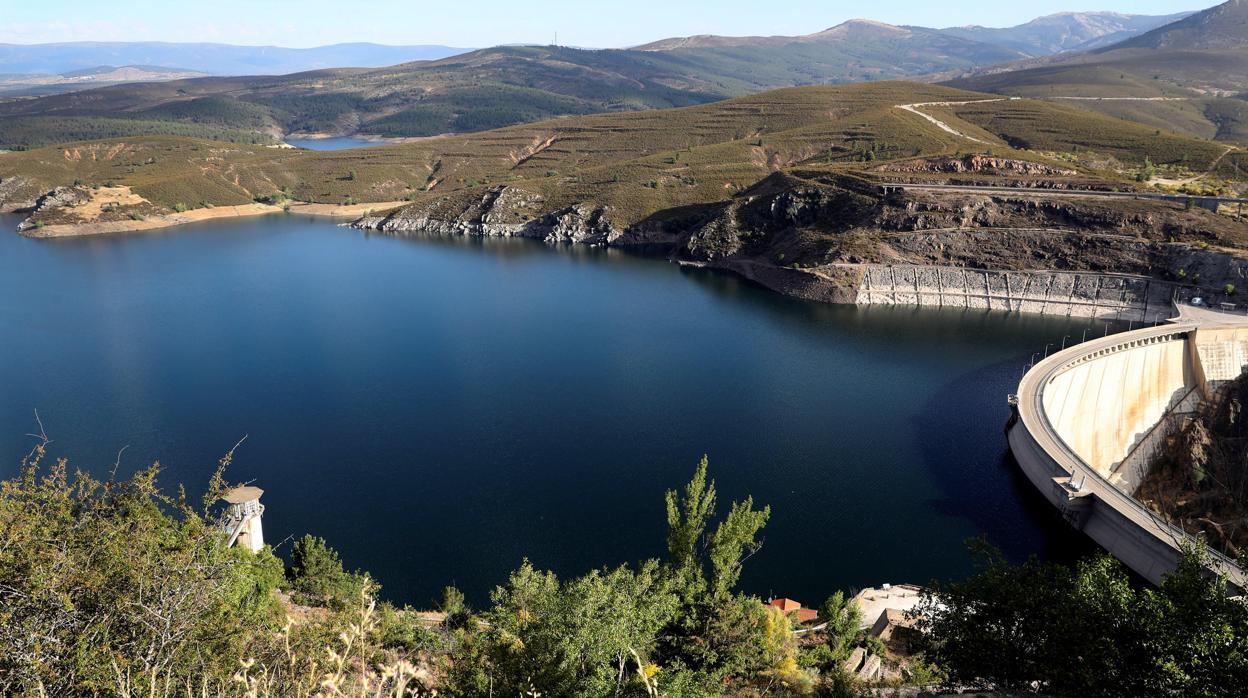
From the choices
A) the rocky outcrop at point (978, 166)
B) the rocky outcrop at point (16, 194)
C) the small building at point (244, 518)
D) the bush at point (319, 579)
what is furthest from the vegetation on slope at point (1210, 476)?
the rocky outcrop at point (16, 194)

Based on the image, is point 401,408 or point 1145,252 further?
point 1145,252

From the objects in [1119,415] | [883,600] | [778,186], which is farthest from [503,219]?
[883,600]

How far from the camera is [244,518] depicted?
32.7m

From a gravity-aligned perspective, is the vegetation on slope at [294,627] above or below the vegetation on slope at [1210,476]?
above

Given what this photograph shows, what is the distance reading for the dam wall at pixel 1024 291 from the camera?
276ft

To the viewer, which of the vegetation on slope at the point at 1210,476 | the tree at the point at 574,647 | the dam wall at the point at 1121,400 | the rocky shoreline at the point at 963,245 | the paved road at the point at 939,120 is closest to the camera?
the tree at the point at 574,647

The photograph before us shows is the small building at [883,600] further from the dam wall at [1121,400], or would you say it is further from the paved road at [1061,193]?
the paved road at [1061,193]

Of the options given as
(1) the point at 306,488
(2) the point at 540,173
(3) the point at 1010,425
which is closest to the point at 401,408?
(1) the point at 306,488

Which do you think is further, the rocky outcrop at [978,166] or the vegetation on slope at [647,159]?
the vegetation on slope at [647,159]

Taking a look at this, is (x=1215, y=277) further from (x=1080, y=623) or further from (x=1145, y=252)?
(x=1080, y=623)

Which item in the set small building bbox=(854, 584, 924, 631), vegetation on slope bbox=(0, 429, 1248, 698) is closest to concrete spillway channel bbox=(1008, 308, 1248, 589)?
small building bbox=(854, 584, 924, 631)

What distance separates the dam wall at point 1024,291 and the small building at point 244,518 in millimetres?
78194

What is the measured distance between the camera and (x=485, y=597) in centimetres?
3688

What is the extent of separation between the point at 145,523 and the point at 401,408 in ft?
125
